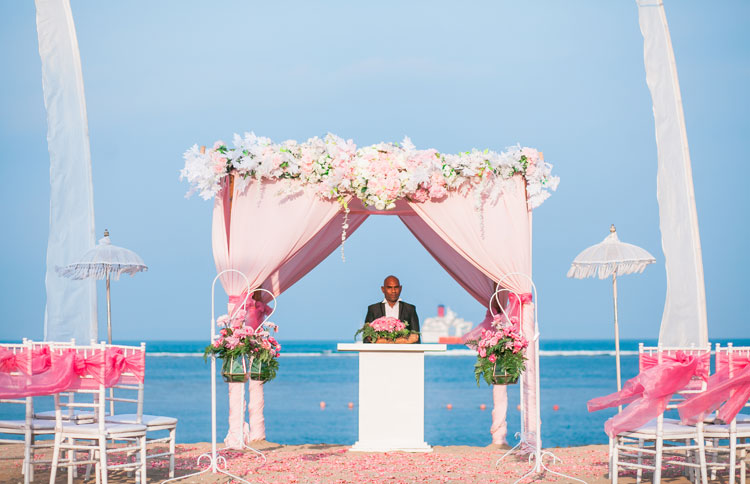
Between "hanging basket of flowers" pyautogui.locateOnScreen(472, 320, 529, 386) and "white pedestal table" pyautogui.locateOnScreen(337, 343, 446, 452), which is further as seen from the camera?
"white pedestal table" pyautogui.locateOnScreen(337, 343, 446, 452)

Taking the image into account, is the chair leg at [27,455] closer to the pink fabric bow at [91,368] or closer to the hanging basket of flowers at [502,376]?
the pink fabric bow at [91,368]

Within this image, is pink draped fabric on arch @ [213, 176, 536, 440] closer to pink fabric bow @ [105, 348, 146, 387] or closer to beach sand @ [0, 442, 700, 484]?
beach sand @ [0, 442, 700, 484]

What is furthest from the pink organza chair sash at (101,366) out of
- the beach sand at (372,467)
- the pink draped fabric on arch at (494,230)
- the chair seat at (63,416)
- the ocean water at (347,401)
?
the ocean water at (347,401)

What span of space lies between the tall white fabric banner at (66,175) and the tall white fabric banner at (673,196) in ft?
18.5

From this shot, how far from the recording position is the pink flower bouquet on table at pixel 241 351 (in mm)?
7527

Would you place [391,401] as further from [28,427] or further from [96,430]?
[28,427]

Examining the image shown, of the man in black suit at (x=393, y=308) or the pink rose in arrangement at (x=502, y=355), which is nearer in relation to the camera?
the pink rose in arrangement at (x=502, y=355)

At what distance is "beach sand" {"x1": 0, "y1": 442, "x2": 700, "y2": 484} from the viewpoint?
24.2 feet

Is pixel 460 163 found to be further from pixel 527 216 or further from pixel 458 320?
pixel 458 320

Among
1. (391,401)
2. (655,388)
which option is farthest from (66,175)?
(655,388)

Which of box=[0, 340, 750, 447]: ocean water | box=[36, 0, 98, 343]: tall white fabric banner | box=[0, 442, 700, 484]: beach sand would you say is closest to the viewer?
box=[0, 442, 700, 484]: beach sand

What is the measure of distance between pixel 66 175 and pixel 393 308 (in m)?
3.69

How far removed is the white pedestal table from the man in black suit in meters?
0.52

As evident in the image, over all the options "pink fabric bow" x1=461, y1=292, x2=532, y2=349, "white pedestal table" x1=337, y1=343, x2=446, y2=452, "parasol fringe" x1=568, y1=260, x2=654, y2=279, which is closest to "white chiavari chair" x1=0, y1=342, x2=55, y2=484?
"white pedestal table" x1=337, y1=343, x2=446, y2=452
